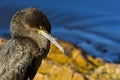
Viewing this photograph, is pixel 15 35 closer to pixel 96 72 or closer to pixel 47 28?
pixel 47 28

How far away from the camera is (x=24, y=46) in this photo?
899 cm

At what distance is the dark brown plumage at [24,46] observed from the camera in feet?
29.0

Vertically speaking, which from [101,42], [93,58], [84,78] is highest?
[84,78]

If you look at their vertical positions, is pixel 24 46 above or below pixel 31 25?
below

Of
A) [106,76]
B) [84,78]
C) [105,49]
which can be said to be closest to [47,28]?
[84,78]

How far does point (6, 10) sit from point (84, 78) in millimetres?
8008

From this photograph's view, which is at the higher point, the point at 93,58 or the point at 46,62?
the point at 46,62

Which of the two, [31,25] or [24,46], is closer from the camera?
[31,25]

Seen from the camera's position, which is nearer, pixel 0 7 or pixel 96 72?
pixel 96 72

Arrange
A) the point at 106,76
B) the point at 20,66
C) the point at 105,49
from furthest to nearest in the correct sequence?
the point at 105,49 < the point at 106,76 < the point at 20,66

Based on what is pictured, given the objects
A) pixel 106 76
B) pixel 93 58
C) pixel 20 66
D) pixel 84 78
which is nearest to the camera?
pixel 20 66

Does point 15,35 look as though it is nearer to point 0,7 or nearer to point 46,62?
point 46,62

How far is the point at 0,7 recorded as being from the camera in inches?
769

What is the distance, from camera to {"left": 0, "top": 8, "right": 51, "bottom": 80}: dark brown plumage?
8836 mm
